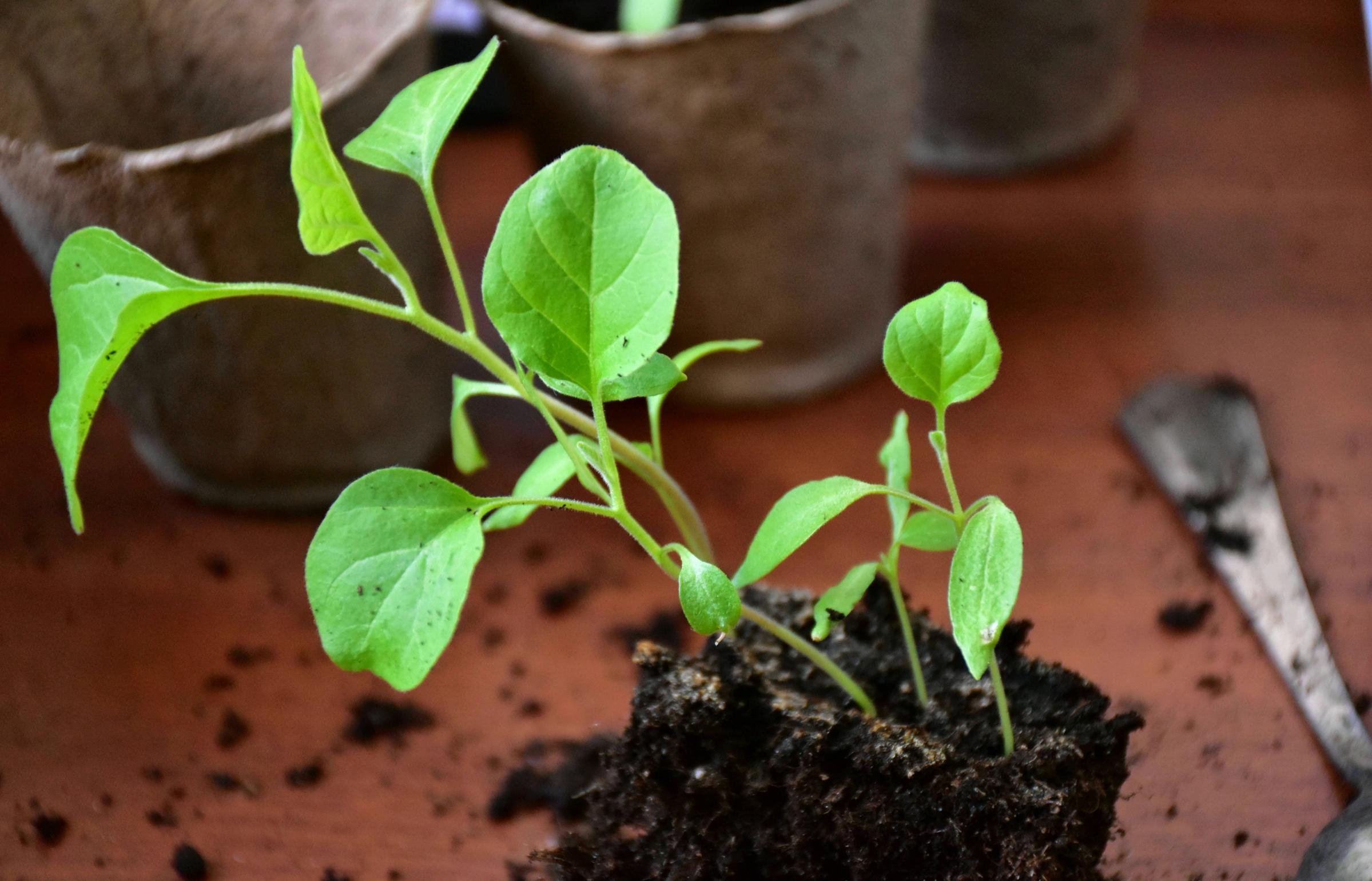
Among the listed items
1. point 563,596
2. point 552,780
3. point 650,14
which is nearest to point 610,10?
point 650,14

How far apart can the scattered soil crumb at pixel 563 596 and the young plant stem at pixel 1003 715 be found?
10.8 inches

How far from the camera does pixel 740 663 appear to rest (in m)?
0.43

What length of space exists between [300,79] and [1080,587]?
1.47 feet

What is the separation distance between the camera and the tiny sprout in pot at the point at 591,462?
314 millimetres

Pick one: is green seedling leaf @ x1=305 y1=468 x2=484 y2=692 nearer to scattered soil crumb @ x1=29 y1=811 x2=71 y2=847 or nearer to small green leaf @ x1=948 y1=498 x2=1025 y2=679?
small green leaf @ x1=948 y1=498 x2=1025 y2=679

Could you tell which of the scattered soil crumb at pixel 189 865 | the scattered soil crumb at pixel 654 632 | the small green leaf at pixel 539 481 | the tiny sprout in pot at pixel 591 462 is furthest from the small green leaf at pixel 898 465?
the scattered soil crumb at pixel 189 865

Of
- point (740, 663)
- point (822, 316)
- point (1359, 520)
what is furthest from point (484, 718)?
point (1359, 520)

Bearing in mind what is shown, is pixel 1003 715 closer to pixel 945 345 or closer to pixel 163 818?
pixel 945 345

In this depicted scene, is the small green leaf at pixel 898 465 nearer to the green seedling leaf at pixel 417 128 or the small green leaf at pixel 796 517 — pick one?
the small green leaf at pixel 796 517

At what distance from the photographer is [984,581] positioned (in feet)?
1.09

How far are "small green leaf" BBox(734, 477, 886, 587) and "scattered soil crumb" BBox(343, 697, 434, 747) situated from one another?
0.27 meters

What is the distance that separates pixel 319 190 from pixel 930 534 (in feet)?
0.70

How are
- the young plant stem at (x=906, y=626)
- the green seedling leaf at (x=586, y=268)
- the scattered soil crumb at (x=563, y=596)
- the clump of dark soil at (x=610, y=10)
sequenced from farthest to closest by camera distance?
1. the clump of dark soil at (x=610, y=10)
2. the scattered soil crumb at (x=563, y=596)
3. the young plant stem at (x=906, y=626)
4. the green seedling leaf at (x=586, y=268)

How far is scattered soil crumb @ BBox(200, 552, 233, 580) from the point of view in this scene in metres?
0.67
